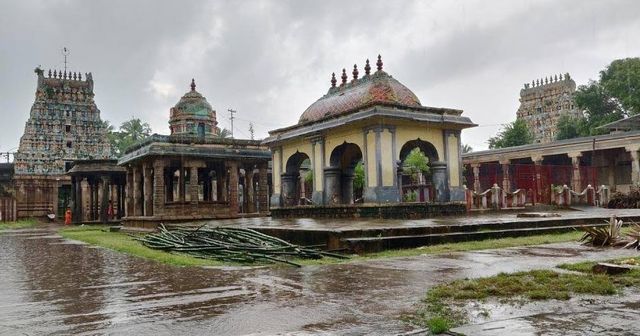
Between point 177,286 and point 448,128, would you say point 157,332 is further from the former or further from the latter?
point 448,128

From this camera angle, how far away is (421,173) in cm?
3888

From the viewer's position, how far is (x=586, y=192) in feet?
93.9

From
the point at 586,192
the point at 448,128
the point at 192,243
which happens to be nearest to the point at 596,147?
the point at 586,192

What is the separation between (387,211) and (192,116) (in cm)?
2191

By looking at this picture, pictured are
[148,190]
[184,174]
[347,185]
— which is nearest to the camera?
[347,185]

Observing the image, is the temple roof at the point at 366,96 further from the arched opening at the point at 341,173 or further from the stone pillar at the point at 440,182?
the stone pillar at the point at 440,182

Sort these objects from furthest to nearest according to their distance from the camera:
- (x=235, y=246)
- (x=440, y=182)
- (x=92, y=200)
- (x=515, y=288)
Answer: (x=92, y=200), (x=440, y=182), (x=235, y=246), (x=515, y=288)

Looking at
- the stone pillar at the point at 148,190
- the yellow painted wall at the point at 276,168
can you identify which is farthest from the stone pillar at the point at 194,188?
the yellow painted wall at the point at 276,168

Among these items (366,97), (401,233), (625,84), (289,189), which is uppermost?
(625,84)

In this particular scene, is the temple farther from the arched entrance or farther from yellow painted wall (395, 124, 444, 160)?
yellow painted wall (395, 124, 444, 160)

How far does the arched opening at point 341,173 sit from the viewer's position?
20.5m

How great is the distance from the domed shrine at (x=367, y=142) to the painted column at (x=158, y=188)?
4532 mm

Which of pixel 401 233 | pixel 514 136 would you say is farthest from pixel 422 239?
pixel 514 136

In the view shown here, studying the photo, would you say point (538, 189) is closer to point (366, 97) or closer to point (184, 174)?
point (366, 97)
